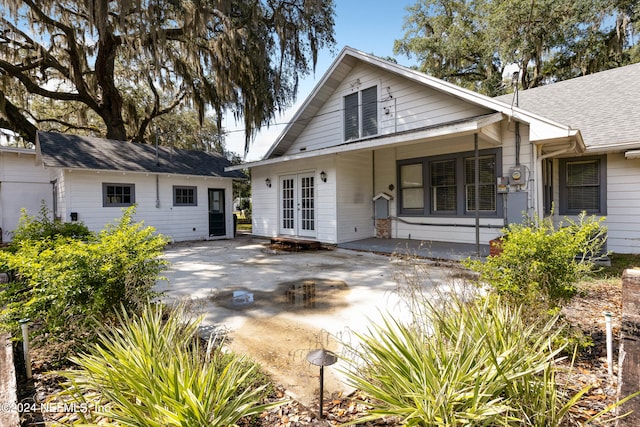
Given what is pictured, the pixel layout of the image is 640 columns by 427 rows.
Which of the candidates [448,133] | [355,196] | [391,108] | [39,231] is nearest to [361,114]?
[391,108]

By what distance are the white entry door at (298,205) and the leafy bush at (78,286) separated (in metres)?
7.03

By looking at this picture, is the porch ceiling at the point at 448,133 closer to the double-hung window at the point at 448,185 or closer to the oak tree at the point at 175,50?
the double-hung window at the point at 448,185

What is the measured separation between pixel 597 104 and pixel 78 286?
11591 millimetres

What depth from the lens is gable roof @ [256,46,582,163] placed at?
6057 mm

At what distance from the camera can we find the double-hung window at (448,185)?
788 cm

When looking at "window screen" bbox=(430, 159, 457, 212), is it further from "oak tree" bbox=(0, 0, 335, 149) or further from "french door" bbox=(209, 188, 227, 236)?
"french door" bbox=(209, 188, 227, 236)

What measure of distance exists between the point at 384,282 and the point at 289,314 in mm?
2036

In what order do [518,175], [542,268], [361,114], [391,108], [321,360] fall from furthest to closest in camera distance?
1. [361,114]
2. [391,108]
3. [518,175]
4. [542,268]
5. [321,360]

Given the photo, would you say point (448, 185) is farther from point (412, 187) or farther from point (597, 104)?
point (597, 104)

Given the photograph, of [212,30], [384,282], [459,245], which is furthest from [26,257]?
[212,30]

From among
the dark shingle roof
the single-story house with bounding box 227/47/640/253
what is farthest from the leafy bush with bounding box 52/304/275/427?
the dark shingle roof

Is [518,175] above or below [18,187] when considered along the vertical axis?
below

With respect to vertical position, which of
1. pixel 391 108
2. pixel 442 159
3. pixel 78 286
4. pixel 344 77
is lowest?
pixel 78 286

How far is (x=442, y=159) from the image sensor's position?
8609 millimetres
